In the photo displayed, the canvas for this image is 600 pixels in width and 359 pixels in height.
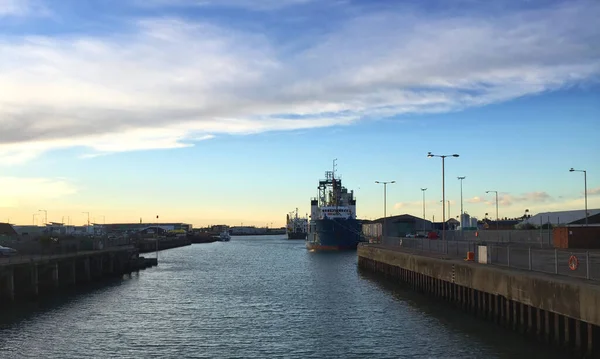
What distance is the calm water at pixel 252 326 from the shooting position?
3005cm

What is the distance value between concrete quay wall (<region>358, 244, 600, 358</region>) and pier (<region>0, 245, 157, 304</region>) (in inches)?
1301

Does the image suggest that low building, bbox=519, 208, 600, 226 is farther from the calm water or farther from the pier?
the pier

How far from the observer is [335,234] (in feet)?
474

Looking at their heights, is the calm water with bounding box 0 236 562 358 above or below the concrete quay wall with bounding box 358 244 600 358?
below

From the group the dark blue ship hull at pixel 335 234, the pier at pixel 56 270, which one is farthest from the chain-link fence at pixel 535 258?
the dark blue ship hull at pixel 335 234

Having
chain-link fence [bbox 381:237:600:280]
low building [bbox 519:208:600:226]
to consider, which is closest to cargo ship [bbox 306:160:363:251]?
low building [bbox 519:208:600:226]

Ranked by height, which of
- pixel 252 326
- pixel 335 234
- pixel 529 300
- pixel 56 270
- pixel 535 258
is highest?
pixel 535 258

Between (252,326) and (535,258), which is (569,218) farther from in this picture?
(252,326)

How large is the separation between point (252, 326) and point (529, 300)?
16295mm

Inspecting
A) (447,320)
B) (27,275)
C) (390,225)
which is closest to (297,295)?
(447,320)

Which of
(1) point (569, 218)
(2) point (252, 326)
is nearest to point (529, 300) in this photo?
(2) point (252, 326)

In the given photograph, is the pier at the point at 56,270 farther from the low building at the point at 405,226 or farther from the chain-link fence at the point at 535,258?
the low building at the point at 405,226

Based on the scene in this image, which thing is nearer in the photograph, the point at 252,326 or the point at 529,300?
the point at 529,300

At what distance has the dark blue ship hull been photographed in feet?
472
